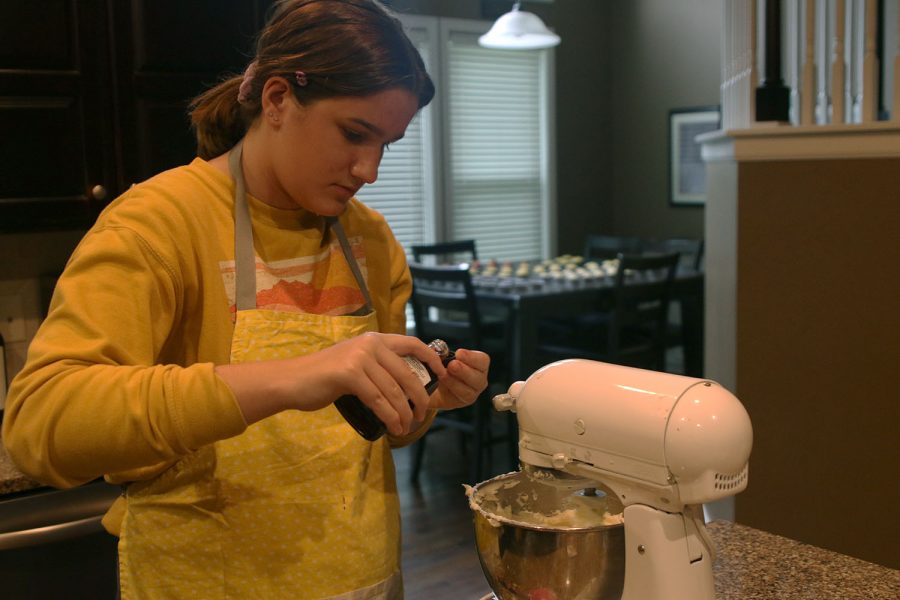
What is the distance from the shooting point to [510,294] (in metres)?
4.39

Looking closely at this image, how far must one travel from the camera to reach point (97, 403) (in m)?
0.91

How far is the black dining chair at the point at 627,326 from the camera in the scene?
4574 mm

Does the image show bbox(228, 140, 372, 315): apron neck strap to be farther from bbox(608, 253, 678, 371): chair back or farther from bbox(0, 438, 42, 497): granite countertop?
bbox(608, 253, 678, 371): chair back

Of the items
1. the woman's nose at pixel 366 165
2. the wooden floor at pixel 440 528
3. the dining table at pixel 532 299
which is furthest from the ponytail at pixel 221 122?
the dining table at pixel 532 299

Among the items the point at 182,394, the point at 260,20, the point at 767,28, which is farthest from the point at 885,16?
the point at 182,394

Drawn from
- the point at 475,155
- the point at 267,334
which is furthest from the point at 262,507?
the point at 475,155

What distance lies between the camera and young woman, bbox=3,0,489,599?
96cm

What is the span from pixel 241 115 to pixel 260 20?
1341mm

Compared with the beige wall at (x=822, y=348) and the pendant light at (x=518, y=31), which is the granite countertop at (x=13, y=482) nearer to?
the beige wall at (x=822, y=348)

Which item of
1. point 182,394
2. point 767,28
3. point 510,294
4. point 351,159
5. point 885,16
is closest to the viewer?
point 182,394

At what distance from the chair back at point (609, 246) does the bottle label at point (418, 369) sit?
5071 millimetres

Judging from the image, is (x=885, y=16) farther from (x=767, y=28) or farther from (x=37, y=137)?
(x=37, y=137)

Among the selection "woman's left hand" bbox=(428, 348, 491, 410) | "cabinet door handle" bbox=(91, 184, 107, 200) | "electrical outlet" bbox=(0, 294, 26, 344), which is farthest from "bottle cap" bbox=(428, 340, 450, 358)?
"electrical outlet" bbox=(0, 294, 26, 344)

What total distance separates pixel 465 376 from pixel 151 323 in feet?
1.32
